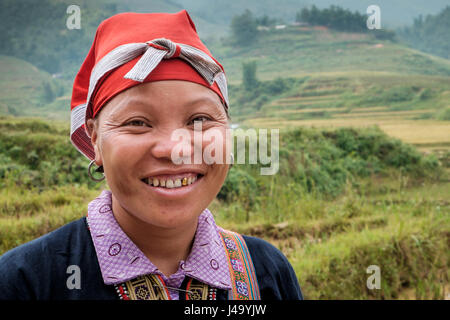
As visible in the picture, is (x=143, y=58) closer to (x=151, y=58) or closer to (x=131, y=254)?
(x=151, y=58)

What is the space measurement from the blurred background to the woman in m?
1.24

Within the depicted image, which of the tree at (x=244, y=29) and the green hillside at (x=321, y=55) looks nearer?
the green hillside at (x=321, y=55)

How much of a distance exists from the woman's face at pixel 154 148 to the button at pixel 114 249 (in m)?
0.12

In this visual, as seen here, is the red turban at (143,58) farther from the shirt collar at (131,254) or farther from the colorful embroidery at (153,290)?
the colorful embroidery at (153,290)

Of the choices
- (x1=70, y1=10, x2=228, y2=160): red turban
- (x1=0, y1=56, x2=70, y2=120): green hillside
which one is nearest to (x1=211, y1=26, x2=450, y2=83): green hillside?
(x1=0, y1=56, x2=70, y2=120): green hillside

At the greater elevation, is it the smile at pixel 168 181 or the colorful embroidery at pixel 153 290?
the smile at pixel 168 181

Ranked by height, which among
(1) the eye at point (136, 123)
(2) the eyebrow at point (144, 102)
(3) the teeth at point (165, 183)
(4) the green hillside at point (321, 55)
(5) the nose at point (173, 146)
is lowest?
(3) the teeth at point (165, 183)

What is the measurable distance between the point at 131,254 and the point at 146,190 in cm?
23

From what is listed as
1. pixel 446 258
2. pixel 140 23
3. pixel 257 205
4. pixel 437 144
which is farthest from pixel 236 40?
pixel 140 23

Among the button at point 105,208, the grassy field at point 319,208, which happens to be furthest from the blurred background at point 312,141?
the button at point 105,208

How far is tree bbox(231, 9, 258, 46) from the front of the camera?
12.3 metres

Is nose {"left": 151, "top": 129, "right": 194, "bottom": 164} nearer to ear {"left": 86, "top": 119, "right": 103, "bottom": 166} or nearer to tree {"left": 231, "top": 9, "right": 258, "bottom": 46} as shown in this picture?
ear {"left": 86, "top": 119, "right": 103, "bottom": 166}

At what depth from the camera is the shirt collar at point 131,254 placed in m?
1.18

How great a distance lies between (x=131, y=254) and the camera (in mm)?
1221
